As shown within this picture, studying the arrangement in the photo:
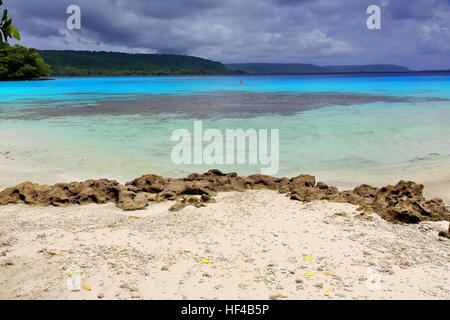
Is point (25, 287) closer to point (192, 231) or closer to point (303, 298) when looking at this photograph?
point (192, 231)

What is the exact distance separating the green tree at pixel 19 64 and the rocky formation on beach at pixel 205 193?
74.1 meters

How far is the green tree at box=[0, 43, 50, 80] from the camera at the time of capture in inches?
2719

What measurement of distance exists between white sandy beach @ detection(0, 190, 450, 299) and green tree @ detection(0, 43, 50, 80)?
7594 centimetres

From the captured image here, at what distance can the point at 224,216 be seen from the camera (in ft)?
17.5

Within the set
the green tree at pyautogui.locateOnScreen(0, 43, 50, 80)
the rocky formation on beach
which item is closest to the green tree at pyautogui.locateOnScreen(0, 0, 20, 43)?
the rocky formation on beach

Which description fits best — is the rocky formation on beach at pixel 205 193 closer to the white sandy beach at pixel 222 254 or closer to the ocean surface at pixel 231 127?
the white sandy beach at pixel 222 254

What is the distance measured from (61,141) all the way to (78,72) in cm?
13661

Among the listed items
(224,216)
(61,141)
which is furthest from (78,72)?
(224,216)

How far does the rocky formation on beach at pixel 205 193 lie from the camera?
17.7 ft

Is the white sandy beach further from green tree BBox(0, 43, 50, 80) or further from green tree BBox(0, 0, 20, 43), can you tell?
green tree BBox(0, 43, 50, 80)
